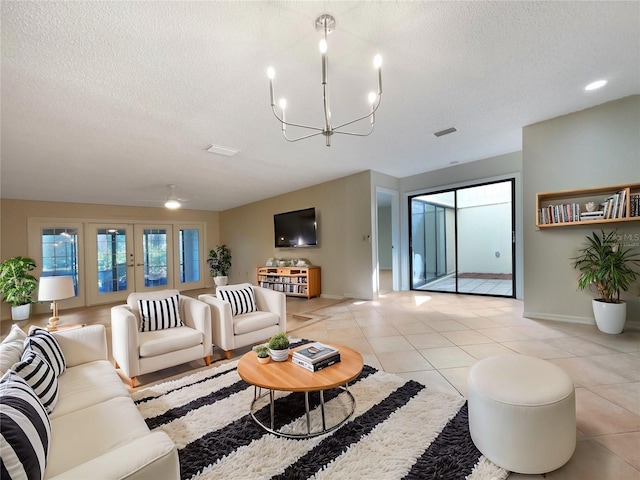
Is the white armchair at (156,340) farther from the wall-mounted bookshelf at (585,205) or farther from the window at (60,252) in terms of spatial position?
the window at (60,252)

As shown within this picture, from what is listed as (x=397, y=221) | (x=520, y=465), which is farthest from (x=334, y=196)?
(x=520, y=465)

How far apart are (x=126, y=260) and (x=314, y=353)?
7383 millimetres

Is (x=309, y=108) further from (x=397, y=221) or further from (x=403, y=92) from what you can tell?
(x=397, y=221)

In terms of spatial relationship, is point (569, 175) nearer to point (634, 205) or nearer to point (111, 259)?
point (634, 205)

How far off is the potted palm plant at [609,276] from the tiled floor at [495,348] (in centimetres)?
21

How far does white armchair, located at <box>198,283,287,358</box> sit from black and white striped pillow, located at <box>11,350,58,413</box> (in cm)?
144

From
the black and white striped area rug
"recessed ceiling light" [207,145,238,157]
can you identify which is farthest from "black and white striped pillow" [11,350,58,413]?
"recessed ceiling light" [207,145,238,157]

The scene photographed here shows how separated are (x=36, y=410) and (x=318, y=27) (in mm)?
2514

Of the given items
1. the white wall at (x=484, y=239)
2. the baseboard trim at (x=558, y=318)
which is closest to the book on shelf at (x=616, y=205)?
the baseboard trim at (x=558, y=318)

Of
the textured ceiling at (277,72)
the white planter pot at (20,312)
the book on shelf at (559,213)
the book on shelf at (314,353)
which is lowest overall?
the white planter pot at (20,312)

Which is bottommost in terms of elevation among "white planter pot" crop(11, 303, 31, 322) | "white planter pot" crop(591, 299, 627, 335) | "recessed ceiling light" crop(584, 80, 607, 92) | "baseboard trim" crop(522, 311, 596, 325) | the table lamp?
"white planter pot" crop(11, 303, 31, 322)

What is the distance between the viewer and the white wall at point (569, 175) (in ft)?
10.7

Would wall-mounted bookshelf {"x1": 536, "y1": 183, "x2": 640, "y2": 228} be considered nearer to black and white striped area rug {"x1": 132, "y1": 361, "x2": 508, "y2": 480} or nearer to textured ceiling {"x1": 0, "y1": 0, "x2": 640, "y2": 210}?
textured ceiling {"x1": 0, "y1": 0, "x2": 640, "y2": 210}

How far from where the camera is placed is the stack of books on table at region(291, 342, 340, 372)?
1.92 m
